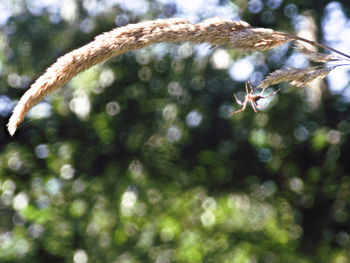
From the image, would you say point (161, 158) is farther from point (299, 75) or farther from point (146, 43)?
point (146, 43)

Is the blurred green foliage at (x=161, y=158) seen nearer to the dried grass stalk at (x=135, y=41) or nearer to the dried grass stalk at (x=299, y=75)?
the dried grass stalk at (x=299, y=75)

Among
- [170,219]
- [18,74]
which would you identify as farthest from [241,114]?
[18,74]

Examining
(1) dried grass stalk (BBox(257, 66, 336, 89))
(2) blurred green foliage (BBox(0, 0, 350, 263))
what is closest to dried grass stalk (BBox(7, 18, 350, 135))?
(1) dried grass stalk (BBox(257, 66, 336, 89))

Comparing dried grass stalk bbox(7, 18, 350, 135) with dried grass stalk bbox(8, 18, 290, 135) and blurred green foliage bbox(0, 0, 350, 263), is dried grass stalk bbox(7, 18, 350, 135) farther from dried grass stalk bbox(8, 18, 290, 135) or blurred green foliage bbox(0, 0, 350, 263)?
blurred green foliage bbox(0, 0, 350, 263)

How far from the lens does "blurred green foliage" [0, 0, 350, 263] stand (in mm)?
4879

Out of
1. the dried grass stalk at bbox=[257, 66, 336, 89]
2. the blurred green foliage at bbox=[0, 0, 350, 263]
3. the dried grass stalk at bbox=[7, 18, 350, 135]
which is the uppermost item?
the dried grass stalk at bbox=[7, 18, 350, 135]

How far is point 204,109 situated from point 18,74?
150 centimetres

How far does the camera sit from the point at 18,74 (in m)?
5.01

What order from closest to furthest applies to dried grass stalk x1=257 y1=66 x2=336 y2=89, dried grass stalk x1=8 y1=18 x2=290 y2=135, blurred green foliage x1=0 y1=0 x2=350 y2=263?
1. dried grass stalk x1=8 y1=18 x2=290 y2=135
2. dried grass stalk x1=257 y1=66 x2=336 y2=89
3. blurred green foliage x1=0 y1=0 x2=350 y2=263

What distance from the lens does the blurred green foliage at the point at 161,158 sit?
16.0 feet

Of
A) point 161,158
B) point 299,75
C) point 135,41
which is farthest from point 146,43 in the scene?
point 161,158

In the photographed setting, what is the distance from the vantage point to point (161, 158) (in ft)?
16.7

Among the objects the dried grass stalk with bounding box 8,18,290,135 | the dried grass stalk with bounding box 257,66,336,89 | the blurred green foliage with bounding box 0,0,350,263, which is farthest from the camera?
the blurred green foliage with bounding box 0,0,350,263

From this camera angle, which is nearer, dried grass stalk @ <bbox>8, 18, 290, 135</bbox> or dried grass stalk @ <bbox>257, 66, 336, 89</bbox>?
dried grass stalk @ <bbox>8, 18, 290, 135</bbox>
